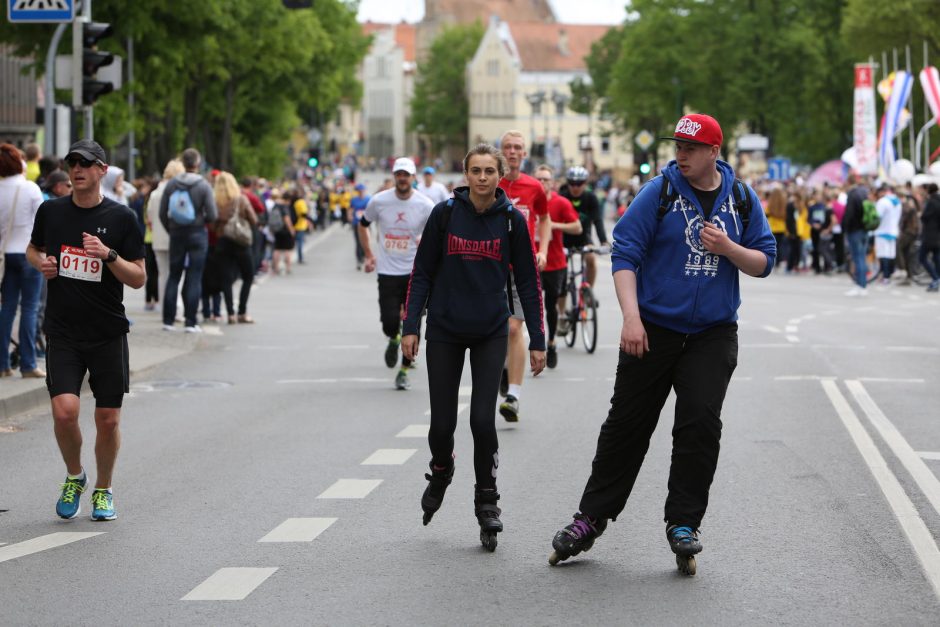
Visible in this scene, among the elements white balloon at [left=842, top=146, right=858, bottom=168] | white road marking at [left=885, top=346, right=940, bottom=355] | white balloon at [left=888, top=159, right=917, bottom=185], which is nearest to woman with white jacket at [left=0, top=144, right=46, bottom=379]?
white road marking at [left=885, top=346, right=940, bottom=355]

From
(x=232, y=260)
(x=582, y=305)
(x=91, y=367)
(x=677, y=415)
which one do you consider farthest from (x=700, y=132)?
(x=232, y=260)

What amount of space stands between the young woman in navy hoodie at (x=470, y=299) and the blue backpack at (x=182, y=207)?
39.4ft

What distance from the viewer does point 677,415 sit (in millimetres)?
7191

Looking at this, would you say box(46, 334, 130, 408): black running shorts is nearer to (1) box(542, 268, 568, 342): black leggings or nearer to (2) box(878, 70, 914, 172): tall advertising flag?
(1) box(542, 268, 568, 342): black leggings

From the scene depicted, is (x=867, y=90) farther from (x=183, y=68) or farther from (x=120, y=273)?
(x=120, y=273)

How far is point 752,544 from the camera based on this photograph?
7.73 m

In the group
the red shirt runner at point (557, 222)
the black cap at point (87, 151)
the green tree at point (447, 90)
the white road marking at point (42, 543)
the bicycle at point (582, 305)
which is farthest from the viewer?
the green tree at point (447, 90)

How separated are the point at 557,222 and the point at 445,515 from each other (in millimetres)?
7430

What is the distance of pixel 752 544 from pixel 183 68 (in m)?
30.3

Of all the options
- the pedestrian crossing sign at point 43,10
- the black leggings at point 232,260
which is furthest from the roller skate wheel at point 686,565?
the black leggings at point 232,260

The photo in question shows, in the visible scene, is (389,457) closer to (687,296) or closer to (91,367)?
(91,367)

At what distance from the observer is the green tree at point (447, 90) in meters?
179

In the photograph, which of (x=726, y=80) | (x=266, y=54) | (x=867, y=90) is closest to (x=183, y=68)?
(x=266, y=54)

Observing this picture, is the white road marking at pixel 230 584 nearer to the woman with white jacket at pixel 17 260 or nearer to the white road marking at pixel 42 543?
the white road marking at pixel 42 543
